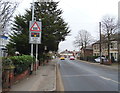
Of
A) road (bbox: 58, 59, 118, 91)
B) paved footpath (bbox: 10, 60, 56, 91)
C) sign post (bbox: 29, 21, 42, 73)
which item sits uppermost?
sign post (bbox: 29, 21, 42, 73)

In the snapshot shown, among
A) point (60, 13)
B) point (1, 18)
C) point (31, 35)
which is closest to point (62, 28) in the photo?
point (60, 13)

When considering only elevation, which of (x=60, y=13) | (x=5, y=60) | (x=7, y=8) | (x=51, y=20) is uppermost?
(x=60, y=13)

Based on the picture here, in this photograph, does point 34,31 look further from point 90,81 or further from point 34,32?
point 90,81

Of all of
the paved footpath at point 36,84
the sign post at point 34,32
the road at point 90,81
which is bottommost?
the road at point 90,81

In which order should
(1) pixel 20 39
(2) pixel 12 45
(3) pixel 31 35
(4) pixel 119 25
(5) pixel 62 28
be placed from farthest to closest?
(4) pixel 119 25 < (5) pixel 62 28 < (2) pixel 12 45 < (1) pixel 20 39 < (3) pixel 31 35

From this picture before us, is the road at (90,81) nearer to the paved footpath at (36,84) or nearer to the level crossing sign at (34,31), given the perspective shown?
the paved footpath at (36,84)

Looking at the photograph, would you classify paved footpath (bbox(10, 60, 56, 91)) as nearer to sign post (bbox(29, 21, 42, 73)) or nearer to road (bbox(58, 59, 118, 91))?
road (bbox(58, 59, 118, 91))

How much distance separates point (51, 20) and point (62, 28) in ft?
11.7

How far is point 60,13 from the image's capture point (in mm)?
35656

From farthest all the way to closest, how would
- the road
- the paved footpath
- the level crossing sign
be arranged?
the level crossing sign < the road < the paved footpath

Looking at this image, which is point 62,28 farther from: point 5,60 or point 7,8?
point 5,60

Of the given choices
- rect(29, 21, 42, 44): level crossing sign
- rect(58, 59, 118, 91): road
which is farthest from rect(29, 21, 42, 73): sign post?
rect(58, 59, 118, 91): road

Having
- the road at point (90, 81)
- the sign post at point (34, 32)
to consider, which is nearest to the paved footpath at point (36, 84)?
the road at point (90, 81)

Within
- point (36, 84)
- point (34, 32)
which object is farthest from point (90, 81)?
point (34, 32)
